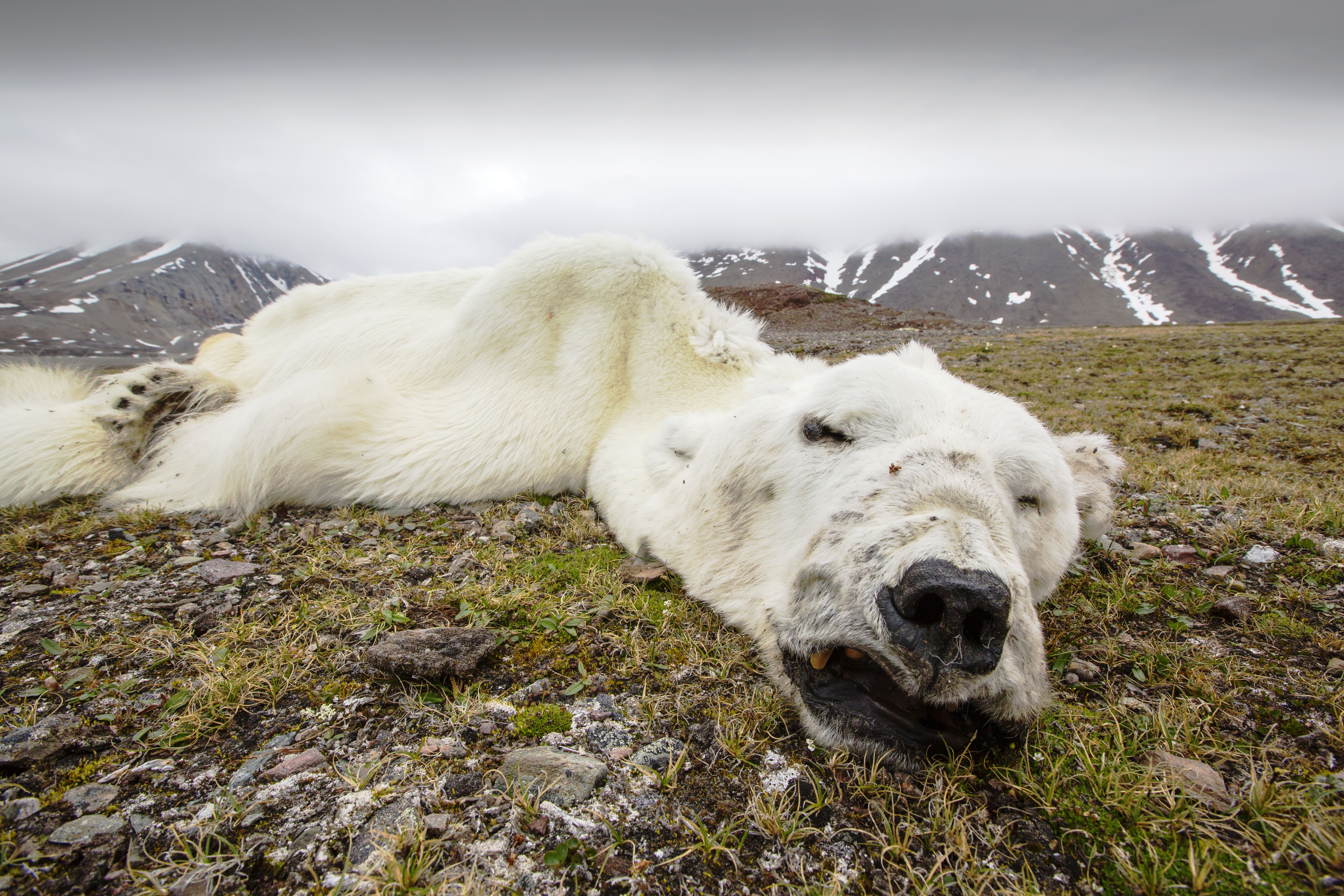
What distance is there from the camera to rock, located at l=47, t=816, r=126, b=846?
1259 mm

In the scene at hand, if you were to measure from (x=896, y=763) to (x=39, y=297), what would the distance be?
22150cm

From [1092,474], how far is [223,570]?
14.9ft

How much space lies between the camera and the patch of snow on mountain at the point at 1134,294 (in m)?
150

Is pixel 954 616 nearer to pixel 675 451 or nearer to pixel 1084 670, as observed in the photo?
pixel 1084 670

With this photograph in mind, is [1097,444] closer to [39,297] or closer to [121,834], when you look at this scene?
[121,834]

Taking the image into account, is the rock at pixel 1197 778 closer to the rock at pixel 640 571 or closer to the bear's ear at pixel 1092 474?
the bear's ear at pixel 1092 474

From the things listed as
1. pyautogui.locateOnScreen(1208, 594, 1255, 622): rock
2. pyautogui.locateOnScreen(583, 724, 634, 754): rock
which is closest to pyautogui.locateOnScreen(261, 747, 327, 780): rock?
pyautogui.locateOnScreen(583, 724, 634, 754): rock

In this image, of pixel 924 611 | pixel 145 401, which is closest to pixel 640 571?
pixel 924 611

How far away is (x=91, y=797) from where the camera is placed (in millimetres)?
1392

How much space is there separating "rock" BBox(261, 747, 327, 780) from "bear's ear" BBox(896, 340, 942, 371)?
2.84 metres

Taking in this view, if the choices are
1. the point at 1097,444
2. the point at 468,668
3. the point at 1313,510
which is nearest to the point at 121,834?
the point at 468,668

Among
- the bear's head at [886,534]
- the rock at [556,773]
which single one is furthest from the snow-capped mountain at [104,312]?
the rock at [556,773]

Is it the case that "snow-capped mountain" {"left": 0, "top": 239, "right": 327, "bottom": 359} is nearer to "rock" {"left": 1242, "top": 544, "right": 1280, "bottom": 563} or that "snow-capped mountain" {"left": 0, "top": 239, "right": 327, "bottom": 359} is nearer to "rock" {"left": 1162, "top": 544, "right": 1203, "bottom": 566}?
"rock" {"left": 1162, "top": 544, "right": 1203, "bottom": 566}

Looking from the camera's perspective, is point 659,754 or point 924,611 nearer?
point 924,611
